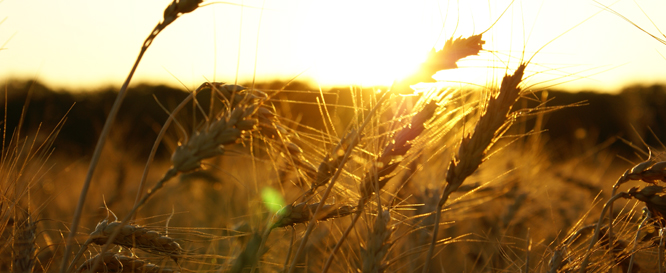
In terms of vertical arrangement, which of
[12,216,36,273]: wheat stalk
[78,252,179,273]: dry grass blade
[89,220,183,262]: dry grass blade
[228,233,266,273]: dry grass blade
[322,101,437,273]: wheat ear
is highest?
[322,101,437,273]: wheat ear

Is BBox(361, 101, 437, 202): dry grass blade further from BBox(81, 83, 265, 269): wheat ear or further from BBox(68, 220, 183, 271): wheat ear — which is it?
BBox(68, 220, 183, 271): wheat ear

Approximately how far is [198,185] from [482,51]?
498 cm

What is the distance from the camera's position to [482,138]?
156 centimetres

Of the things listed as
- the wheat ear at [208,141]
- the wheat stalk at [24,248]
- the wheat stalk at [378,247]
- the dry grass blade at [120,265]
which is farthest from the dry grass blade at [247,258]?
the wheat stalk at [24,248]

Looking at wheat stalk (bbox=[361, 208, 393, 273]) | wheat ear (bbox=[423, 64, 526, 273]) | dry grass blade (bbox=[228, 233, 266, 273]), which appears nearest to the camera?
dry grass blade (bbox=[228, 233, 266, 273])

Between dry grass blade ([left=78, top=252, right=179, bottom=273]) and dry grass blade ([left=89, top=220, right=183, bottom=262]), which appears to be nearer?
→ dry grass blade ([left=89, top=220, right=183, bottom=262])

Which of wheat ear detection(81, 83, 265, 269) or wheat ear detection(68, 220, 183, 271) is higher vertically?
wheat ear detection(81, 83, 265, 269)

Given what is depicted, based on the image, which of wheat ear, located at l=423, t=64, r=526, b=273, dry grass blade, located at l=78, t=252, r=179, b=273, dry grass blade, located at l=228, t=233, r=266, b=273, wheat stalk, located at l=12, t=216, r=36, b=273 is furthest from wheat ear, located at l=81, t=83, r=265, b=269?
wheat ear, located at l=423, t=64, r=526, b=273

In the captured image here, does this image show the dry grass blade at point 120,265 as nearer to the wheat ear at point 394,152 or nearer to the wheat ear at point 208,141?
the wheat ear at point 208,141

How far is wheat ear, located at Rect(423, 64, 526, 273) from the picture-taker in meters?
1.55

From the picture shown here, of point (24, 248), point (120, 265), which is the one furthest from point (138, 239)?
point (24, 248)

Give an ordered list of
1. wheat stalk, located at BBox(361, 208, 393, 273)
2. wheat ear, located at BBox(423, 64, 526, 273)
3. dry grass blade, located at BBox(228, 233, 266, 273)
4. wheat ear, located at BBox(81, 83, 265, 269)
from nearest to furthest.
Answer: dry grass blade, located at BBox(228, 233, 266, 273), wheat ear, located at BBox(81, 83, 265, 269), wheat stalk, located at BBox(361, 208, 393, 273), wheat ear, located at BBox(423, 64, 526, 273)

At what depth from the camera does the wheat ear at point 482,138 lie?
1.55 metres

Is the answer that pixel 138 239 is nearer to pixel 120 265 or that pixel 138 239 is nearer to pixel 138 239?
pixel 138 239
